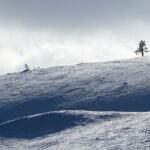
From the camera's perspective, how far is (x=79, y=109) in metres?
20.6

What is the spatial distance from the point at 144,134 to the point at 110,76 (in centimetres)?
1197

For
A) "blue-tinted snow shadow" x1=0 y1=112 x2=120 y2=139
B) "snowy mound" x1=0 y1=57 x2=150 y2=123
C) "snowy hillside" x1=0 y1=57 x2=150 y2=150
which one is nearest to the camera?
"snowy hillside" x1=0 y1=57 x2=150 y2=150

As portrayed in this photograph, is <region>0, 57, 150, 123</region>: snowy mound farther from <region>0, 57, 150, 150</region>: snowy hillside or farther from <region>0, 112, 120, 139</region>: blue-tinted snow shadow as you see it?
<region>0, 112, 120, 139</region>: blue-tinted snow shadow

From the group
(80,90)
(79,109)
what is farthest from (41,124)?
(80,90)

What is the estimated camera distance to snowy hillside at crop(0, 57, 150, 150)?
52.0ft

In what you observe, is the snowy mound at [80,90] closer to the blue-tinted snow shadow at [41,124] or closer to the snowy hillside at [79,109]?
the snowy hillside at [79,109]

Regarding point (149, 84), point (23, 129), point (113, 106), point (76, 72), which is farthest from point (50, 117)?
point (76, 72)

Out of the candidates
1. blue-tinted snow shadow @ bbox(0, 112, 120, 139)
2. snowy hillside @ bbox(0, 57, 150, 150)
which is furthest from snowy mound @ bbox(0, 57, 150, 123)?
blue-tinted snow shadow @ bbox(0, 112, 120, 139)

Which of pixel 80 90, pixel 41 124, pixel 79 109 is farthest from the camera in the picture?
pixel 80 90

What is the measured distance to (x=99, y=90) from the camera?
2348cm

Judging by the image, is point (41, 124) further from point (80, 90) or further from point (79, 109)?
point (80, 90)

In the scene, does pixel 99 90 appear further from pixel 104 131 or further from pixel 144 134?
pixel 144 134

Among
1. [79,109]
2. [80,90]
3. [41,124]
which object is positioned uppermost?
[80,90]

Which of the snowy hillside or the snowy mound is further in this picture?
the snowy mound
